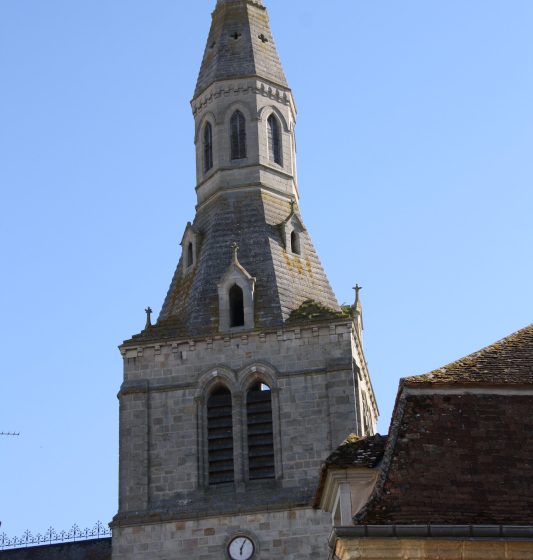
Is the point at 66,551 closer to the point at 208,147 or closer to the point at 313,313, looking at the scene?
the point at 313,313

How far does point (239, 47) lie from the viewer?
4600cm

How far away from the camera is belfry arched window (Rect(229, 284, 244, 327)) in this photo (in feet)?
133

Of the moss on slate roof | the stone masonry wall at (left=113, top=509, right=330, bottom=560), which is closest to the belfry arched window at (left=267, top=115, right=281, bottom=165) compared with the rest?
the moss on slate roof

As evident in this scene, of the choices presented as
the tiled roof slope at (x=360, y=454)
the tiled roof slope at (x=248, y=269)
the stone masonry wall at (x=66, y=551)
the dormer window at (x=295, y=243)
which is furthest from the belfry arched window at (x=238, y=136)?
the tiled roof slope at (x=360, y=454)

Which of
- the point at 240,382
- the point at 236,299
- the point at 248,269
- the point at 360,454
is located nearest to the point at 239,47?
the point at 248,269

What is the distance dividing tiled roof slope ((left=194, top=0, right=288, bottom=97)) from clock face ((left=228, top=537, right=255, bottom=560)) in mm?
14028

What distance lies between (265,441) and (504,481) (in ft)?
73.2

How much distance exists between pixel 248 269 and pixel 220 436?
4806 millimetres

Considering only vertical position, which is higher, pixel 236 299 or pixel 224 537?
pixel 236 299

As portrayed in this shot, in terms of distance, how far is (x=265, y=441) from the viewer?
38375mm

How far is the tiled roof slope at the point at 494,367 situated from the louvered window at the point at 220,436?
19933 millimetres

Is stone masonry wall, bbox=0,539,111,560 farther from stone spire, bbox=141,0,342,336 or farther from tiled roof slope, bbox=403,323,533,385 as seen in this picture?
tiled roof slope, bbox=403,323,533,385

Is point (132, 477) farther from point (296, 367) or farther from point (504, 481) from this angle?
point (504, 481)

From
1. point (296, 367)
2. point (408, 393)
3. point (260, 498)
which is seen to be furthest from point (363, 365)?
point (408, 393)
